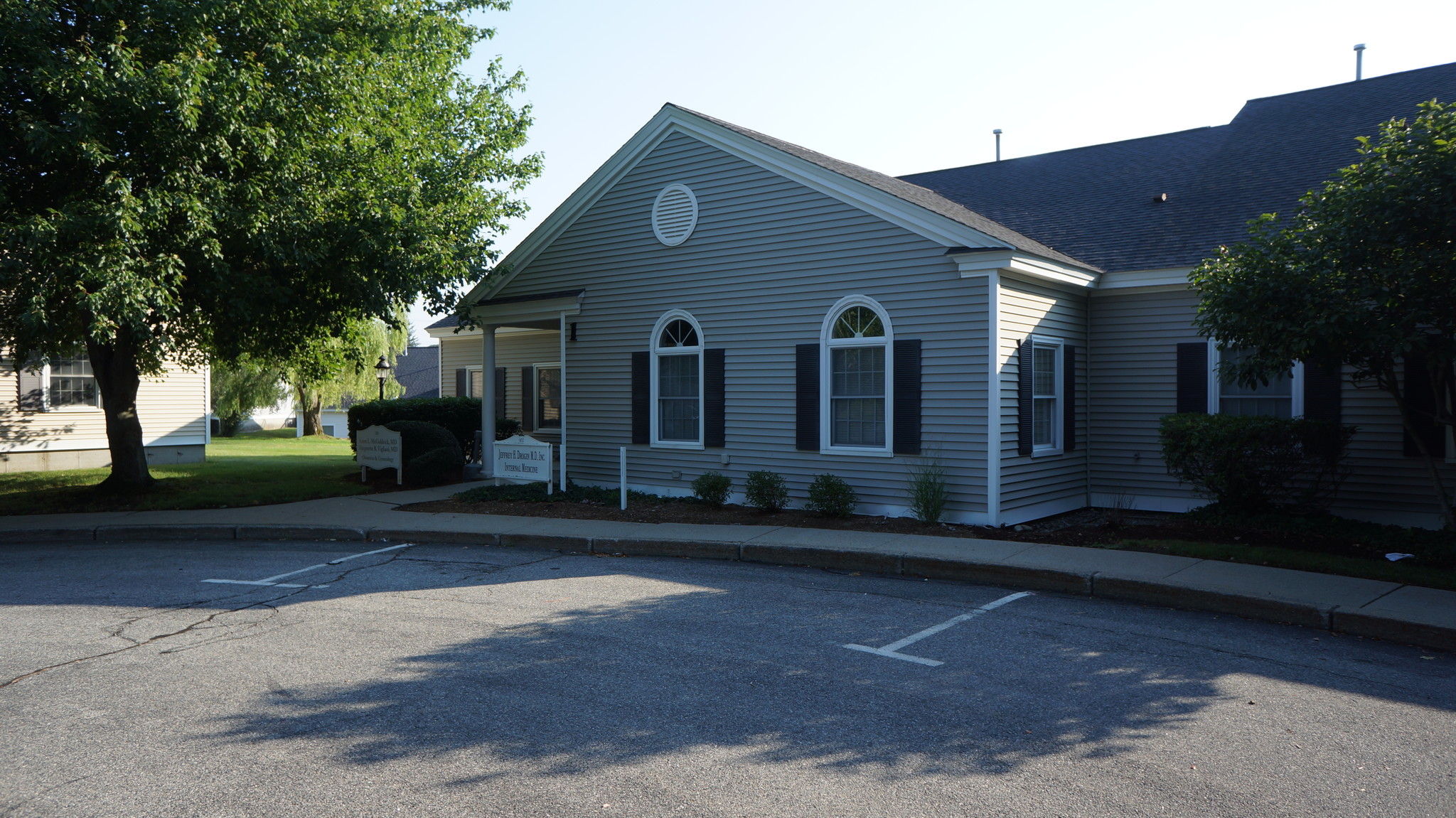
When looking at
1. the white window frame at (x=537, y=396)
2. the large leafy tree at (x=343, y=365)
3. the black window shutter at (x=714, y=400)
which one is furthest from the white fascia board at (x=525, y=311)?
the white window frame at (x=537, y=396)

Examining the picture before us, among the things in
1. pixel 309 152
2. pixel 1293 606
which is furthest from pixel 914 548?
pixel 309 152

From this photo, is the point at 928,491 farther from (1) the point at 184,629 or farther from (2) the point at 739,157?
(1) the point at 184,629

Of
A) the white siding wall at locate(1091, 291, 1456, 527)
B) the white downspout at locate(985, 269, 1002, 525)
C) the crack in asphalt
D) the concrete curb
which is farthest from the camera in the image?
the white siding wall at locate(1091, 291, 1456, 527)

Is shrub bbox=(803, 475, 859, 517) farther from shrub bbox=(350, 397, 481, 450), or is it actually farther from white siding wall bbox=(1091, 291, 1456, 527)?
shrub bbox=(350, 397, 481, 450)

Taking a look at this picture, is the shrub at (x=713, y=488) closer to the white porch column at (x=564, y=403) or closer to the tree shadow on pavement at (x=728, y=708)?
the white porch column at (x=564, y=403)

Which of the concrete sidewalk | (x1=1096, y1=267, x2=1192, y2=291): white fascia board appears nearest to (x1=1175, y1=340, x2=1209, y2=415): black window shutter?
(x1=1096, y1=267, x2=1192, y2=291): white fascia board

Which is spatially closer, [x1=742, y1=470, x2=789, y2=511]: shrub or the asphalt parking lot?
the asphalt parking lot

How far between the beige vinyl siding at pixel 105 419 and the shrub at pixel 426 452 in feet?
17.2

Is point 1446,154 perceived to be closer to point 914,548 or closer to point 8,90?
point 914,548

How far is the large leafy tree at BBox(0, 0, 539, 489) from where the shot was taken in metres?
10.2

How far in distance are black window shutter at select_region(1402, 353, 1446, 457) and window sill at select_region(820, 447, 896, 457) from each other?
5.74 meters

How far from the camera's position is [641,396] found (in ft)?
45.2

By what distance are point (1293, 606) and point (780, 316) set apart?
23.5 ft

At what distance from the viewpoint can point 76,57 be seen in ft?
33.6
